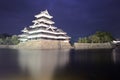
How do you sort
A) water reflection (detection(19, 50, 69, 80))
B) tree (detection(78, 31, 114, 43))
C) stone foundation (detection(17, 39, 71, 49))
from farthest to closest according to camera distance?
1. tree (detection(78, 31, 114, 43))
2. stone foundation (detection(17, 39, 71, 49))
3. water reflection (detection(19, 50, 69, 80))

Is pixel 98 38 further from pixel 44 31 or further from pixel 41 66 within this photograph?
pixel 41 66

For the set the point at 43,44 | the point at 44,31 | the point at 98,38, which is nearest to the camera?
the point at 43,44

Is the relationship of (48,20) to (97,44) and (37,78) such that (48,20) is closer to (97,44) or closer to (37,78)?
(97,44)

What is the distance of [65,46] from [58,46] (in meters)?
4.05

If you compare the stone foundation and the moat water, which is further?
the stone foundation

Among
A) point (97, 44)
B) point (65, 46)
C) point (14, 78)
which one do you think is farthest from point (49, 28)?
point (14, 78)

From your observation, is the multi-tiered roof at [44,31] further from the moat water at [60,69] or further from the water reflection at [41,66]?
the moat water at [60,69]

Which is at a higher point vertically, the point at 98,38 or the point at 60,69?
the point at 98,38

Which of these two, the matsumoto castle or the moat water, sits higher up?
the matsumoto castle

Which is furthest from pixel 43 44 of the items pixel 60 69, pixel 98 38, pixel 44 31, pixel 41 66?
pixel 60 69

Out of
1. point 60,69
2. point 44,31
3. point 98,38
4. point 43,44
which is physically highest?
point 44,31

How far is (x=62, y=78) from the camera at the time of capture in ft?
36.8

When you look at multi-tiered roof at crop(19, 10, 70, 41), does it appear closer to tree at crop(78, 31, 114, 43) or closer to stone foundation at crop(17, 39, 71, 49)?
stone foundation at crop(17, 39, 71, 49)

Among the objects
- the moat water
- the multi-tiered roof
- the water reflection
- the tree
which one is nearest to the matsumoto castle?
the multi-tiered roof
